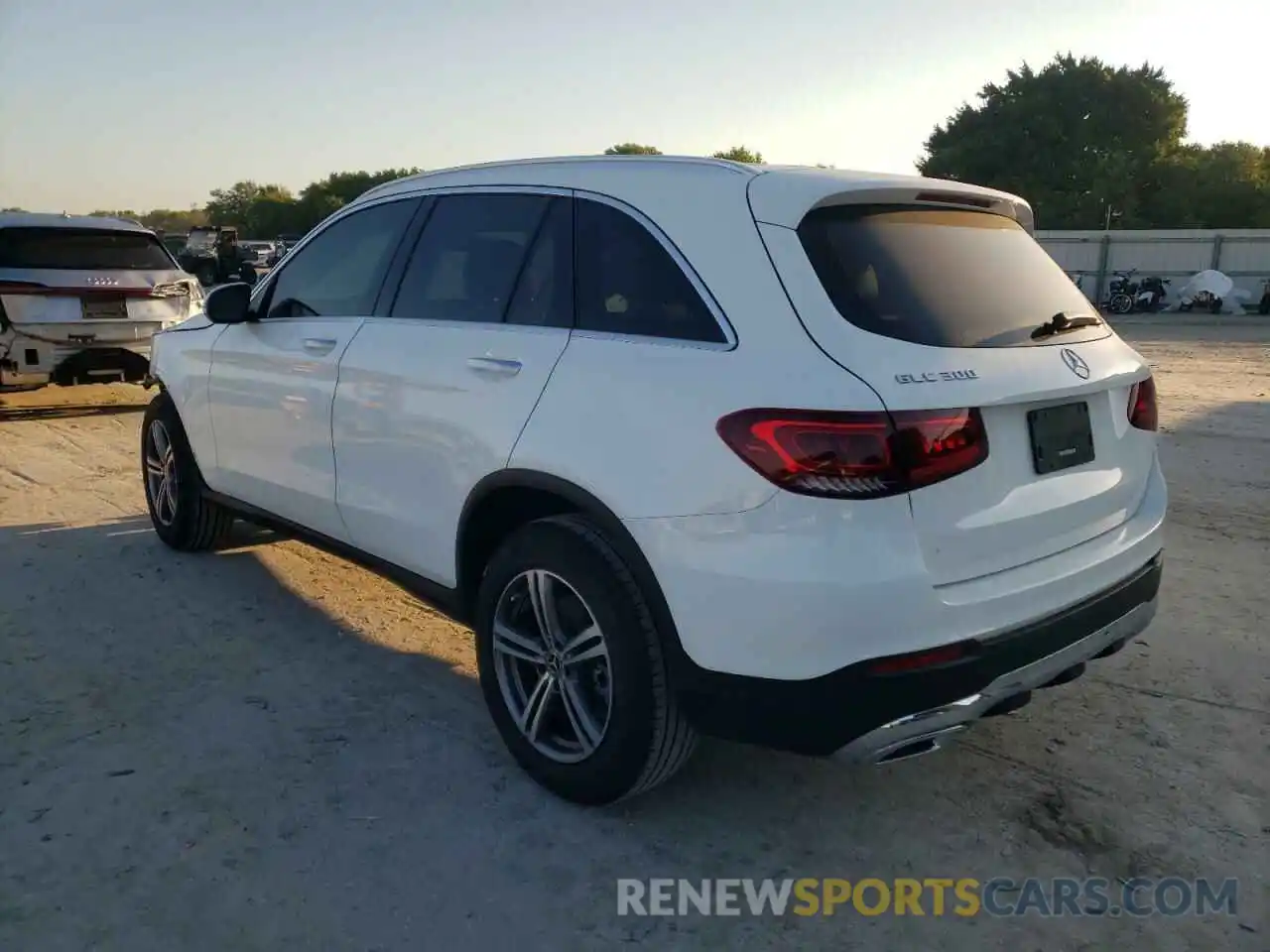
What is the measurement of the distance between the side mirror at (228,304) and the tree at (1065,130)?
49055 mm

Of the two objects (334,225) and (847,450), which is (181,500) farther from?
(847,450)

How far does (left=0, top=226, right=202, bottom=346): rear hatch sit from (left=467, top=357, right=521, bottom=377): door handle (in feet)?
25.4

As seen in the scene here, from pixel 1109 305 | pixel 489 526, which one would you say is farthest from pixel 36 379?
pixel 1109 305

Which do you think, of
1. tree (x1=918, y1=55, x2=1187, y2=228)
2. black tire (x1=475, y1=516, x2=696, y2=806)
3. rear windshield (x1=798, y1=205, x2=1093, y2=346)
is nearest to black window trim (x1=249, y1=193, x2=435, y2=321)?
black tire (x1=475, y1=516, x2=696, y2=806)

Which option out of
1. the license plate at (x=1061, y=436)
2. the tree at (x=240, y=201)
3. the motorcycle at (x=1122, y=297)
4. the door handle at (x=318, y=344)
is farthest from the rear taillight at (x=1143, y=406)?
the tree at (x=240, y=201)

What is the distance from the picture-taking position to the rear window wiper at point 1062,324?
9.53 feet

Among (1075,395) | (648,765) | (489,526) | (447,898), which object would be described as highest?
(1075,395)

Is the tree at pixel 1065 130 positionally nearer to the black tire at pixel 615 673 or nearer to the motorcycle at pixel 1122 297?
the motorcycle at pixel 1122 297

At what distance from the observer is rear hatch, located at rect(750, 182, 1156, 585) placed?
2471 millimetres

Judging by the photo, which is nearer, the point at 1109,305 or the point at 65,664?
the point at 65,664

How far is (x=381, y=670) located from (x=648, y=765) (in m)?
1.64

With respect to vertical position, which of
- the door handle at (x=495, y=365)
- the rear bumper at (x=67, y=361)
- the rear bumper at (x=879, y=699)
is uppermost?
the door handle at (x=495, y=365)

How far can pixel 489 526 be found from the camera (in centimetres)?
330

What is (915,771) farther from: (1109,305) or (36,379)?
(1109,305)
